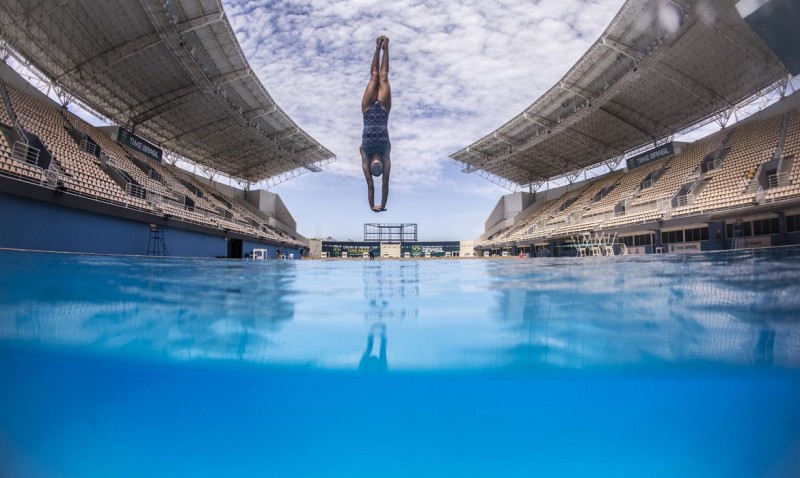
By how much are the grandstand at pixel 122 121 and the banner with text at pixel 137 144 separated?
78 mm

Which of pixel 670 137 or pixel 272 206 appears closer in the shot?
pixel 670 137

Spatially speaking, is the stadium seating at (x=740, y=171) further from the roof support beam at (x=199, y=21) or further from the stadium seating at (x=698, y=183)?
the roof support beam at (x=199, y=21)

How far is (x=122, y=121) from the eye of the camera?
936 inches

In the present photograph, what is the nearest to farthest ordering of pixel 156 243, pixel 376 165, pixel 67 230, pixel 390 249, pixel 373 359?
pixel 373 359 < pixel 376 165 < pixel 67 230 < pixel 156 243 < pixel 390 249

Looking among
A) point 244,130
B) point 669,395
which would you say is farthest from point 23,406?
point 244,130

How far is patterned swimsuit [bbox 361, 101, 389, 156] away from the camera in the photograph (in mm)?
11188

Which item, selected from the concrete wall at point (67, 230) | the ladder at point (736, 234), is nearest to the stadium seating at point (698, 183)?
the ladder at point (736, 234)

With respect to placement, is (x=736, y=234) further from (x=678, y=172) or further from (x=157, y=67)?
(x=157, y=67)

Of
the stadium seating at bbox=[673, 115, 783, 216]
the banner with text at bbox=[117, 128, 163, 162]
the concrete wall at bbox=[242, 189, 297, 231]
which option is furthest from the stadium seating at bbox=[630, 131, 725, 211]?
the concrete wall at bbox=[242, 189, 297, 231]

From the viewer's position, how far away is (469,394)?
5.13ft

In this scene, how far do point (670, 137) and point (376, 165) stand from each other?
88.2 ft

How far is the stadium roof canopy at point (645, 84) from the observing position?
55.9 ft

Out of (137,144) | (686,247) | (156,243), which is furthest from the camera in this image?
(137,144)

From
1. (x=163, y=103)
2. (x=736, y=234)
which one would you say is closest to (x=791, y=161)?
(x=736, y=234)
